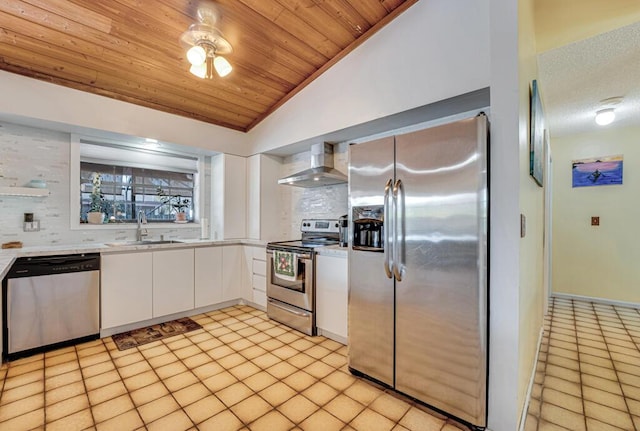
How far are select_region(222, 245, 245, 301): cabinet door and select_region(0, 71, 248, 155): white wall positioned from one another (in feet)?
4.61

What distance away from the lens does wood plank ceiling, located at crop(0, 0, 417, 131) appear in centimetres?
220

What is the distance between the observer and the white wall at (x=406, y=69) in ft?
6.42

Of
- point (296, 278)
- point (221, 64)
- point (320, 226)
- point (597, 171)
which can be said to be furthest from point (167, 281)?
point (597, 171)

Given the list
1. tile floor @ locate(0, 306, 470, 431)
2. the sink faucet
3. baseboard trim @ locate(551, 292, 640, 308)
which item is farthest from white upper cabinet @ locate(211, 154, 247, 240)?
baseboard trim @ locate(551, 292, 640, 308)

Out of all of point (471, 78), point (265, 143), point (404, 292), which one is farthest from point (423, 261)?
point (265, 143)

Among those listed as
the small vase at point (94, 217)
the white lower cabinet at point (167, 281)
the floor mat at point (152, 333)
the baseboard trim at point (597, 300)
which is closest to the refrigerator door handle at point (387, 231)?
the white lower cabinet at point (167, 281)

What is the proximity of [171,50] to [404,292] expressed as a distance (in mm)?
2864

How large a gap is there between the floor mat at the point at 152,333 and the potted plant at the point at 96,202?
1332mm

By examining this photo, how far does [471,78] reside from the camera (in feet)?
6.42

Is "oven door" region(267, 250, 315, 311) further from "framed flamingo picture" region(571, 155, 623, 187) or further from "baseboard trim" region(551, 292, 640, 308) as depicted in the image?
"framed flamingo picture" region(571, 155, 623, 187)

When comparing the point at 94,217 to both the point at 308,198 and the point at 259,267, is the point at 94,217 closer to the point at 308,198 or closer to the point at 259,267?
the point at 259,267

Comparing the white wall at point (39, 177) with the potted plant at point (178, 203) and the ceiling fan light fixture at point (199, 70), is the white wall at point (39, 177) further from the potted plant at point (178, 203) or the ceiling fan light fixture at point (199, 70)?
the ceiling fan light fixture at point (199, 70)

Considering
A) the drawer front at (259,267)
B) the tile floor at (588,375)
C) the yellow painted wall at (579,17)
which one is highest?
the yellow painted wall at (579,17)

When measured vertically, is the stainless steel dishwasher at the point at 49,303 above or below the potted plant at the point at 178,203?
below
